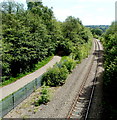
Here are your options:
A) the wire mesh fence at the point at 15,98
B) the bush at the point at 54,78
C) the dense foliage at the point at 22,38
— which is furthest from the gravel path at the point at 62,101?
the dense foliage at the point at 22,38

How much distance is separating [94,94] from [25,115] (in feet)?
24.7

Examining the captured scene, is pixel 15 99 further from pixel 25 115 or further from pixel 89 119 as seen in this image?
pixel 89 119

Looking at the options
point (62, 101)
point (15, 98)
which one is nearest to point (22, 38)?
point (15, 98)

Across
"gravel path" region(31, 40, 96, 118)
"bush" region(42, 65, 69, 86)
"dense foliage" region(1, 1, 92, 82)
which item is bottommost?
"gravel path" region(31, 40, 96, 118)

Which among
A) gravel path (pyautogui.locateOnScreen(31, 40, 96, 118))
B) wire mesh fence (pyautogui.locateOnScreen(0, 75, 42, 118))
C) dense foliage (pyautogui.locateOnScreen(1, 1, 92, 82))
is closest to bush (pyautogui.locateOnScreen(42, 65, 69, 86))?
gravel path (pyautogui.locateOnScreen(31, 40, 96, 118))

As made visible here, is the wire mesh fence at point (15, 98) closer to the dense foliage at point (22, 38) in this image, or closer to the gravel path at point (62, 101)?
the gravel path at point (62, 101)

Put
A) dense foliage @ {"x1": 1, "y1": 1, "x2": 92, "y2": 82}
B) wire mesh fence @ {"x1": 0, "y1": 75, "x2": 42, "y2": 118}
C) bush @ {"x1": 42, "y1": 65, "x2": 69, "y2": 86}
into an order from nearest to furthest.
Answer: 1. wire mesh fence @ {"x1": 0, "y1": 75, "x2": 42, "y2": 118}
2. bush @ {"x1": 42, "y1": 65, "x2": 69, "y2": 86}
3. dense foliage @ {"x1": 1, "y1": 1, "x2": 92, "y2": 82}

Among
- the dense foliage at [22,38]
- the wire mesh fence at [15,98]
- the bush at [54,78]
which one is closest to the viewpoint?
the wire mesh fence at [15,98]

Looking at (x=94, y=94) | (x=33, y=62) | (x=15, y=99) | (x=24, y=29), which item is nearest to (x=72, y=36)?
(x=33, y=62)

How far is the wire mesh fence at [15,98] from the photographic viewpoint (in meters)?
13.0

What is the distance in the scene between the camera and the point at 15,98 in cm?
1456

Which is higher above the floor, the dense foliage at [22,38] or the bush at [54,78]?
the dense foliage at [22,38]

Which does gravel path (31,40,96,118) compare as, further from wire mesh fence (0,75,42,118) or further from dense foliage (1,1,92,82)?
dense foliage (1,1,92,82)

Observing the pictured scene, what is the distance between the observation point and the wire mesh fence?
1298 cm
